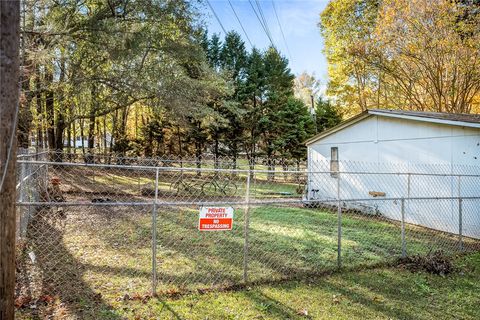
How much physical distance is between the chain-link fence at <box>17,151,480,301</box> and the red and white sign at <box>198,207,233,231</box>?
0.41 ft

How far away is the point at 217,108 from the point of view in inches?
864

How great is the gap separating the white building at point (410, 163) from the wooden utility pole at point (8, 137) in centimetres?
570

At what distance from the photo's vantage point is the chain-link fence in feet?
14.3

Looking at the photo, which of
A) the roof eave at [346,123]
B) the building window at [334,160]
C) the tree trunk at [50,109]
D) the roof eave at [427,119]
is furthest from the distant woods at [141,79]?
the roof eave at [427,119]

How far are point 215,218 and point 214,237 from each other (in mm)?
2742

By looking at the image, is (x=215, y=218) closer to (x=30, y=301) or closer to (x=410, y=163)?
(x=30, y=301)

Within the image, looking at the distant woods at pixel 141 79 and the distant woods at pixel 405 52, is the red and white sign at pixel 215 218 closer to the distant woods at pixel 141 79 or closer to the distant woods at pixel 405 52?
the distant woods at pixel 141 79

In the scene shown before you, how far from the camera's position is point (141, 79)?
13031mm

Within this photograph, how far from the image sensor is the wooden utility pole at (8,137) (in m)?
2.53

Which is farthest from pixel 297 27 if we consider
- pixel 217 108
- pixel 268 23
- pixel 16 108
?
pixel 217 108

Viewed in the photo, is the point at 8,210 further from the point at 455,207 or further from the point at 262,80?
the point at 262,80

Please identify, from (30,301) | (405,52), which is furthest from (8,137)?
(405,52)

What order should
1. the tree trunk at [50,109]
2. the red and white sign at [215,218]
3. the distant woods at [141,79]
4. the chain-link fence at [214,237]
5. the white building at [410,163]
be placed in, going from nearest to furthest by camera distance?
1. the red and white sign at [215,218]
2. the chain-link fence at [214,237]
3. the white building at [410,163]
4. the distant woods at [141,79]
5. the tree trunk at [50,109]

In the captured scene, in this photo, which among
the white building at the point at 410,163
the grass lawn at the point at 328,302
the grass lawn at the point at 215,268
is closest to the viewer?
the grass lawn at the point at 328,302
